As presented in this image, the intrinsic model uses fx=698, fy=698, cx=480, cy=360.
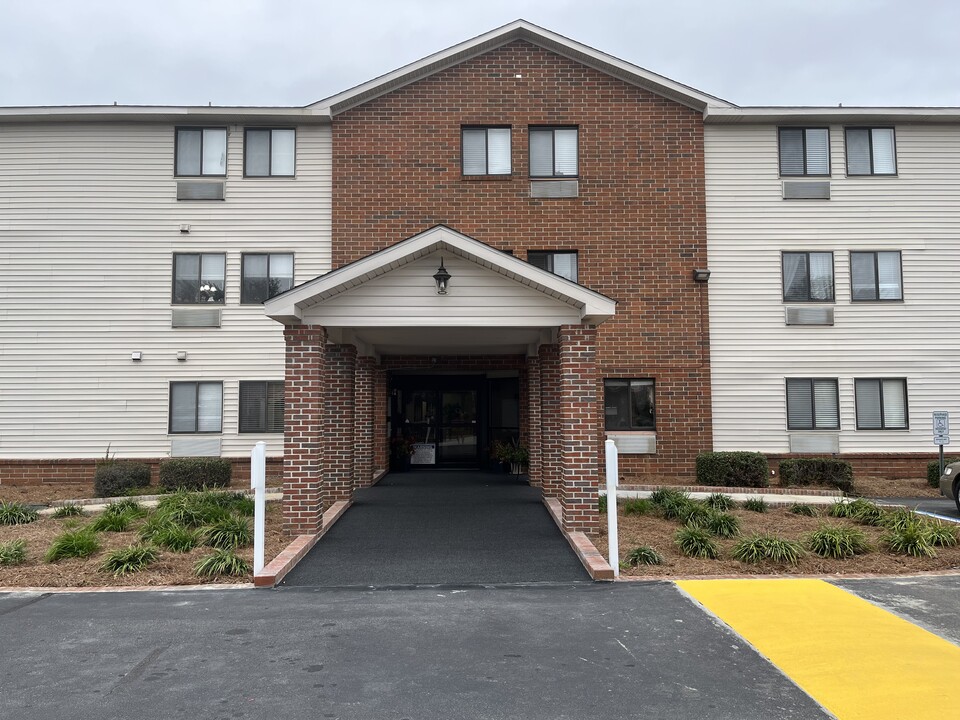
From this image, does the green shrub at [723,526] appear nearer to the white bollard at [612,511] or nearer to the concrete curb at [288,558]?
the white bollard at [612,511]

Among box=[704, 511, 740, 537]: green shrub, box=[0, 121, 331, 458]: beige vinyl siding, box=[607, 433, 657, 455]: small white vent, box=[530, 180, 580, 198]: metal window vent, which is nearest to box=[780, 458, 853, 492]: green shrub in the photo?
box=[607, 433, 657, 455]: small white vent

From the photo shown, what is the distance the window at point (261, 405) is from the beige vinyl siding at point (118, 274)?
20 cm

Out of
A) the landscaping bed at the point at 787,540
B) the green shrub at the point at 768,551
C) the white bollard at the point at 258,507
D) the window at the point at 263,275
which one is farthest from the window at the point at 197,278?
the green shrub at the point at 768,551

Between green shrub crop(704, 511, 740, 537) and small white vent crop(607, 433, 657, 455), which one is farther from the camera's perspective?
small white vent crop(607, 433, 657, 455)

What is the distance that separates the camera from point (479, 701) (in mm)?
4633

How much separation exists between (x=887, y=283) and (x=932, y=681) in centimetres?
1419

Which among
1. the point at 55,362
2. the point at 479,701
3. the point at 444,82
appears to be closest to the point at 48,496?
the point at 55,362

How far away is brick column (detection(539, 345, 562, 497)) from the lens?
11.8m

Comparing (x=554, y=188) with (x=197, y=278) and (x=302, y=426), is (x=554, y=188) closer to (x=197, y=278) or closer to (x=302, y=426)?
(x=197, y=278)

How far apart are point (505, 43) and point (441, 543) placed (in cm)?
1259

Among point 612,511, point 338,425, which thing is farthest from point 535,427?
point 612,511

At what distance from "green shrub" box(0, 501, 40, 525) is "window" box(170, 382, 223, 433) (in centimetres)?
478

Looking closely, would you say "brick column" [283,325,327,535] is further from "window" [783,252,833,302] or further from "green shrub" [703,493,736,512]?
"window" [783,252,833,302]

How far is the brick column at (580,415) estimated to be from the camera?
29.6ft
